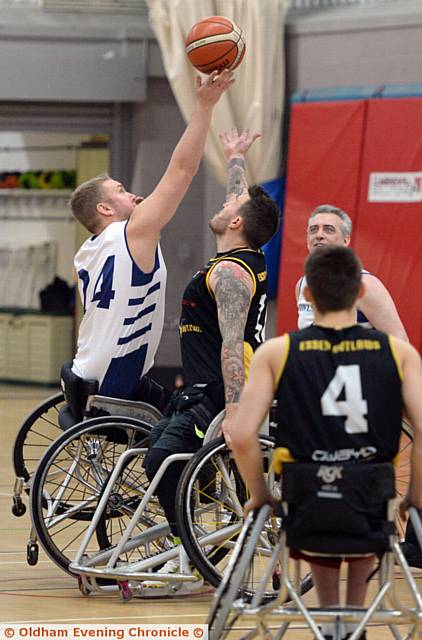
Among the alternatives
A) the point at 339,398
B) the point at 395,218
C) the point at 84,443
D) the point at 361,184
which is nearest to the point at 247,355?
the point at 84,443

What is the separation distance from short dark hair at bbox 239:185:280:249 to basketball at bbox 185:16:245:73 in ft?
2.34

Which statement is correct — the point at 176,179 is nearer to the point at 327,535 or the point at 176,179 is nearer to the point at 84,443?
the point at 84,443

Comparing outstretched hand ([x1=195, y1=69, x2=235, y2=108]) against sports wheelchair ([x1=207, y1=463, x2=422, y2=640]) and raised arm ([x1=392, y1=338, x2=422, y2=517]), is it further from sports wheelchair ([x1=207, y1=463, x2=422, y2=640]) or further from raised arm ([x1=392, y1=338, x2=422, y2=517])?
sports wheelchair ([x1=207, y1=463, x2=422, y2=640])

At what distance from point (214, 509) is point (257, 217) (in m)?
1.09

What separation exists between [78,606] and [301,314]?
140 centimetres

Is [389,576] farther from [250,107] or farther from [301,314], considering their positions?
[250,107]

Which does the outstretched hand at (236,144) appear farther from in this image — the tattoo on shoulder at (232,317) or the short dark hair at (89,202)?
the tattoo on shoulder at (232,317)

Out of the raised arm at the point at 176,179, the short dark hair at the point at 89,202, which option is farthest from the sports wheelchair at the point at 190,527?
the short dark hair at the point at 89,202

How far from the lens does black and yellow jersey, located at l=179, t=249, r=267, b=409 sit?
4.88 m

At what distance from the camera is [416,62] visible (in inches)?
445

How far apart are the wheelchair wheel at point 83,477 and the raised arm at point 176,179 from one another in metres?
0.65

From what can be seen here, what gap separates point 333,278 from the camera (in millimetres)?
3375

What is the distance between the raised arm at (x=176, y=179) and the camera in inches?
184

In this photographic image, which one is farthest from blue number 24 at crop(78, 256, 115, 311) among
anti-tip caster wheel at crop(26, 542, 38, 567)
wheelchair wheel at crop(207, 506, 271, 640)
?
wheelchair wheel at crop(207, 506, 271, 640)
